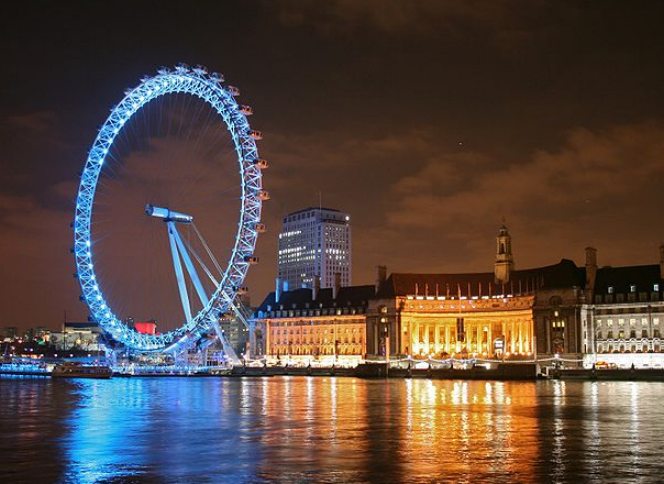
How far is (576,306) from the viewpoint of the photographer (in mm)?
167625

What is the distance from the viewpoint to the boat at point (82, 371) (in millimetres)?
149000

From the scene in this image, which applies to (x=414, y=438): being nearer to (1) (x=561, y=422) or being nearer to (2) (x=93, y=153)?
(1) (x=561, y=422)

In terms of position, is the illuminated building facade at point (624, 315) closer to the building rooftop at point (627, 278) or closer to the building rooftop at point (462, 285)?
the building rooftop at point (627, 278)

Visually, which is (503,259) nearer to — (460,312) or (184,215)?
(460,312)

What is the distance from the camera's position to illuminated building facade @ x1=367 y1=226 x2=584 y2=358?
7195 inches

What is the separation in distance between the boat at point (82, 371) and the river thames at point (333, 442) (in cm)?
8382

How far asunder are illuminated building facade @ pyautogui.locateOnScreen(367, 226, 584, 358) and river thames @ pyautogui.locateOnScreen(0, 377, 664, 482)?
4587 inches

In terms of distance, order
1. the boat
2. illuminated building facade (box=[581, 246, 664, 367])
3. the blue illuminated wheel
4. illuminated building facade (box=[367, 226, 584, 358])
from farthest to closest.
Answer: illuminated building facade (box=[367, 226, 584, 358]) → illuminated building facade (box=[581, 246, 664, 367]) → the boat → the blue illuminated wheel

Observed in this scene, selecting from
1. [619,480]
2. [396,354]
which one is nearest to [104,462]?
[619,480]

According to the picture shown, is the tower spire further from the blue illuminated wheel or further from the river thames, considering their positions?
the river thames

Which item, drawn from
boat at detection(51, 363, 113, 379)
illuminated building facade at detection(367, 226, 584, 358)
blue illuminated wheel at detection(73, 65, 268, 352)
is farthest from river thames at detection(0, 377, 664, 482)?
illuminated building facade at detection(367, 226, 584, 358)

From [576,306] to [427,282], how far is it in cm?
3926

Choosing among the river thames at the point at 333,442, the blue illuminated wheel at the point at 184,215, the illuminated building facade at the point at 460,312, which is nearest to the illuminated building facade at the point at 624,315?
the illuminated building facade at the point at 460,312

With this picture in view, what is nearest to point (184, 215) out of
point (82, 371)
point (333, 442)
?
point (82, 371)
